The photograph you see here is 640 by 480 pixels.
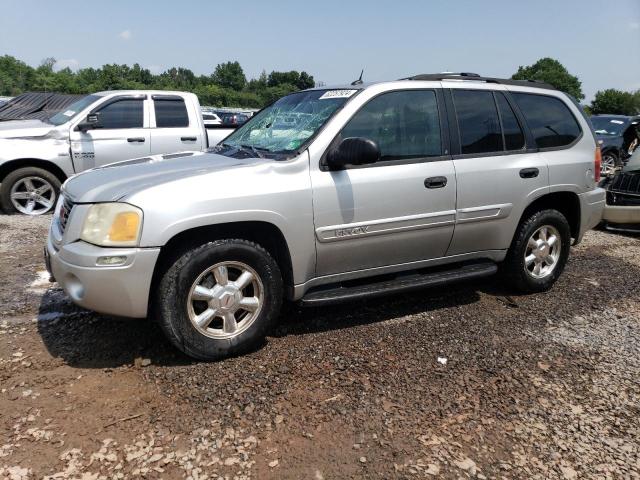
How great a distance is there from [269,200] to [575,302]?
9.88ft

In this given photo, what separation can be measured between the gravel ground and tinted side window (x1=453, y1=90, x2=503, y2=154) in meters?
1.35

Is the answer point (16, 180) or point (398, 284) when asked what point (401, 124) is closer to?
point (398, 284)

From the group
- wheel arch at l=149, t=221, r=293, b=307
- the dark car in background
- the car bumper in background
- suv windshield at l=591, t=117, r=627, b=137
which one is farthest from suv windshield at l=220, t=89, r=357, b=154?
suv windshield at l=591, t=117, r=627, b=137

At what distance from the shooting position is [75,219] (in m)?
3.13

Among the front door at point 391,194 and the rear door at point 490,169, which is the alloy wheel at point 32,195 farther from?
the rear door at point 490,169

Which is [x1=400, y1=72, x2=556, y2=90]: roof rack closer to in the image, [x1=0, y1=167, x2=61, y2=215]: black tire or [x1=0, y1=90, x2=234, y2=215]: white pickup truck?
[x1=0, y1=90, x2=234, y2=215]: white pickup truck

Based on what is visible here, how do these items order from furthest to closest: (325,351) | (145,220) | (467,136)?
(467,136) → (325,351) → (145,220)

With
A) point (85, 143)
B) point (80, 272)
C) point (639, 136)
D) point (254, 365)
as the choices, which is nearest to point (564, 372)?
point (254, 365)

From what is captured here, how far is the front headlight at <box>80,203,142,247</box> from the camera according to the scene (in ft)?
9.69

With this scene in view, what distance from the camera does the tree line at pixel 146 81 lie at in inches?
2539

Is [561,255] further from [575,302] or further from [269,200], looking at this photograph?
[269,200]

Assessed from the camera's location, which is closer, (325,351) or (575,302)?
(325,351)

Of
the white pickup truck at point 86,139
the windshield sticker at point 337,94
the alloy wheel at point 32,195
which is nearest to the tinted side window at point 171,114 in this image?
the white pickup truck at point 86,139

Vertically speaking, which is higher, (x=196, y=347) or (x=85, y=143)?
(x=85, y=143)
